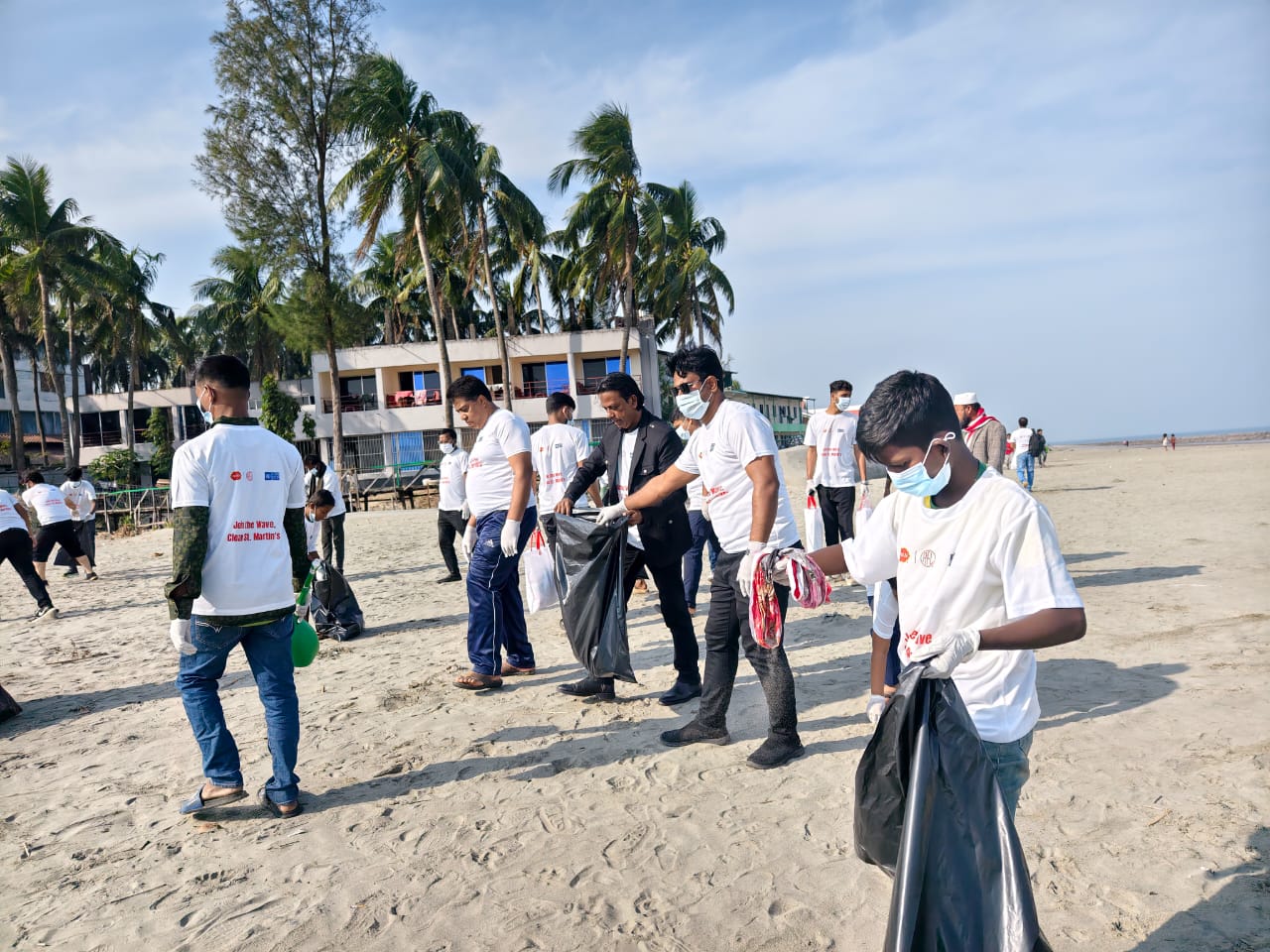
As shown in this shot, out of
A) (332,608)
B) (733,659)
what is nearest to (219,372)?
(733,659)

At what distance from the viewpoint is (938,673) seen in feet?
6.23

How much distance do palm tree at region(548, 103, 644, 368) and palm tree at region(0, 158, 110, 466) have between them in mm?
17331

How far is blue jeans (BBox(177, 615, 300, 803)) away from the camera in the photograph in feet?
11.7

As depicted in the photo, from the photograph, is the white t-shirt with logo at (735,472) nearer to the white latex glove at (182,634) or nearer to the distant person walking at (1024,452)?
the white latex glove at (182,634)

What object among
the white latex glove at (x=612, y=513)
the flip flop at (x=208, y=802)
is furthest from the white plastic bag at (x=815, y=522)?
the flip flop at (x=208, y=802)

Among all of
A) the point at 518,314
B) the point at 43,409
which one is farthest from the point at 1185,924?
the point at 43,409

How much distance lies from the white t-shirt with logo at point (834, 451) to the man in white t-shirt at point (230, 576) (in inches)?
183

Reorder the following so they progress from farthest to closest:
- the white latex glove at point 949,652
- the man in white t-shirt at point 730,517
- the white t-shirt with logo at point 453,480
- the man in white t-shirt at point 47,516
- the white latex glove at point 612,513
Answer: the man in white t-shirt at point 47,516, the white t-shirt with logo at point 453,480, the white latex glove at point 612,513, the man in white t-shirt at point 730,517, the white latex glove at point 949,652

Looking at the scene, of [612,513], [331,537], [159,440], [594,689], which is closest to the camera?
[612,513]

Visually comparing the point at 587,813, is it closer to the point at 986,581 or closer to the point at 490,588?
the point at 490,588

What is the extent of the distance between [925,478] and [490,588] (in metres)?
3.55

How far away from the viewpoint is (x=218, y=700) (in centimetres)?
366

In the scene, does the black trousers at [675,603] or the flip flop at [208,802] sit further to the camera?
the black trousers at [675,603]

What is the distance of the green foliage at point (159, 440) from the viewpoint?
130 ft
